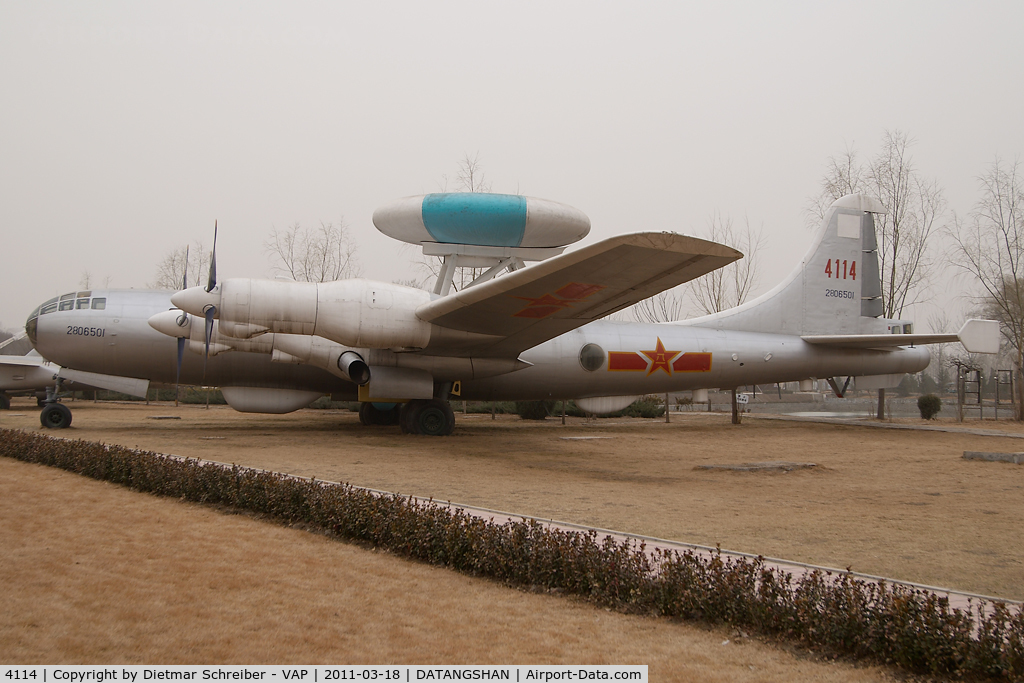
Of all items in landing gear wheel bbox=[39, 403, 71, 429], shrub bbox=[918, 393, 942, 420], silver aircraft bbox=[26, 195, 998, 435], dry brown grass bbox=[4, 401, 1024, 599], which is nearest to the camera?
dry brown grass bbox=[4, 401, 1024, 599]

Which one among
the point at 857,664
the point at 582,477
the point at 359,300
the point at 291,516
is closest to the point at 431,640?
the point at 857,664

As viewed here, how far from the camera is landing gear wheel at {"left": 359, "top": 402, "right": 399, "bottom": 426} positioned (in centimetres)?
2284

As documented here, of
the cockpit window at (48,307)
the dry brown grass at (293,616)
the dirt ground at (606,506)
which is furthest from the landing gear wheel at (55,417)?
the dry brown grass at (293,616)

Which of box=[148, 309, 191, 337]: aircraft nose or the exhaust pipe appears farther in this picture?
box=[148, 309, 191, 337]: aircraft nose

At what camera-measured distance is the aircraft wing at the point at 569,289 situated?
11.8 metres

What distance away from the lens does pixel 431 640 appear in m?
4.41

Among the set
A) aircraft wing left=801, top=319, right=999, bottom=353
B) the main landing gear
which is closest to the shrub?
aircraft wing left=801, top=319, right=999, bottom=353

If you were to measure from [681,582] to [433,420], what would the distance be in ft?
46.3

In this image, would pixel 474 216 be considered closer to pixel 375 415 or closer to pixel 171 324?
pixel 375 415

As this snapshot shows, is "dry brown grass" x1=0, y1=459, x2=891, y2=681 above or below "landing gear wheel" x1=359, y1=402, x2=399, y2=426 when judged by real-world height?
below

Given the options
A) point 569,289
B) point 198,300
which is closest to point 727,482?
point 569,289

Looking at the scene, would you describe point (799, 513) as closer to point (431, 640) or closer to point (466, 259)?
point (431, 640)

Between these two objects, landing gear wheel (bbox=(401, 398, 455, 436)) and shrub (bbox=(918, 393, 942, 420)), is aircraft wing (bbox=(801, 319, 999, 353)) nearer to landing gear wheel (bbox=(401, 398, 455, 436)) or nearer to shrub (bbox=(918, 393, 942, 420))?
shrub (bbox=(918, 393, 942, 420))

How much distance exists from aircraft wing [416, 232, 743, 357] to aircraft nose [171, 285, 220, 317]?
4.39 metres
